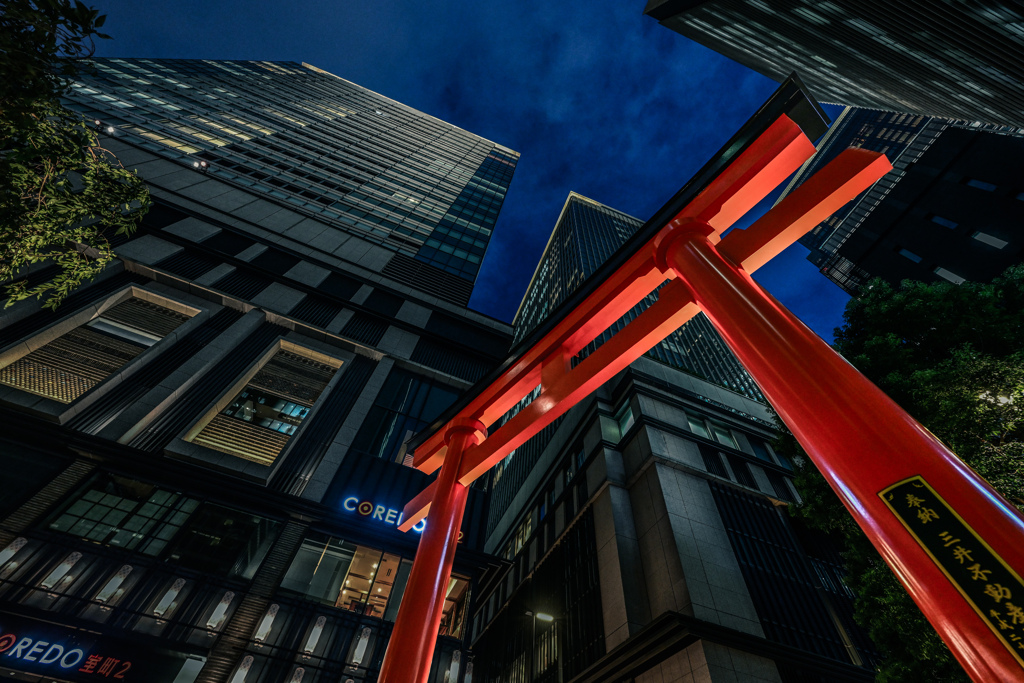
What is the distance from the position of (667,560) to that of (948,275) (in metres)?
24.0

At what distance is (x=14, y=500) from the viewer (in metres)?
9.59

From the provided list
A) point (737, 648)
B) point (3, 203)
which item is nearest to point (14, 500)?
point (3, 203)

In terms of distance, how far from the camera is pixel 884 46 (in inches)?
666

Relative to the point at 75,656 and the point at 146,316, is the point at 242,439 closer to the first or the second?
the point at 75,656

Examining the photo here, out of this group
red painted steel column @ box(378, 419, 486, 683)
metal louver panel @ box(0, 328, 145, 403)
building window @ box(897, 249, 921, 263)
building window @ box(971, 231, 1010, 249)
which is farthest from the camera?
building window @ box(897, 249, 921, 263)

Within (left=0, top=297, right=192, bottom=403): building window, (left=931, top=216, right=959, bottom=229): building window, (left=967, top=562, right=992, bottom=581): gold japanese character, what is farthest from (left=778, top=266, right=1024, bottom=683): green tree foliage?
(left=0, top=297, right=192, bottom=403): building window

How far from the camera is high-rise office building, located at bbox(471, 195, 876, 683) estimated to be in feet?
28.8

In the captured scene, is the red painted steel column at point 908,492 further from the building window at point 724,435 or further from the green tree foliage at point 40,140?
the building window at point 724,435

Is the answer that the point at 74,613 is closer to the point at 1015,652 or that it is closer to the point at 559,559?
the point at 559,559

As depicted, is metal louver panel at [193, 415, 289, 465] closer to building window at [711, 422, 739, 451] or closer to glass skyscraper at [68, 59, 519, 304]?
glass skyscraper at [68, 59, 519, 304]

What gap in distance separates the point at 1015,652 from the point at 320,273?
77.8ft

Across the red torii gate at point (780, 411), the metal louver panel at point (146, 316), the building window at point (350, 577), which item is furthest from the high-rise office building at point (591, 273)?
the metal louver panel at point (146, 316)

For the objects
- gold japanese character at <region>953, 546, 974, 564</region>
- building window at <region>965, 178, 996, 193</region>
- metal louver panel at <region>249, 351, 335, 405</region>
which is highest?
building window at <region>965, 178, 996, 193</region>

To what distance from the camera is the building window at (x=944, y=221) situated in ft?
71.3
